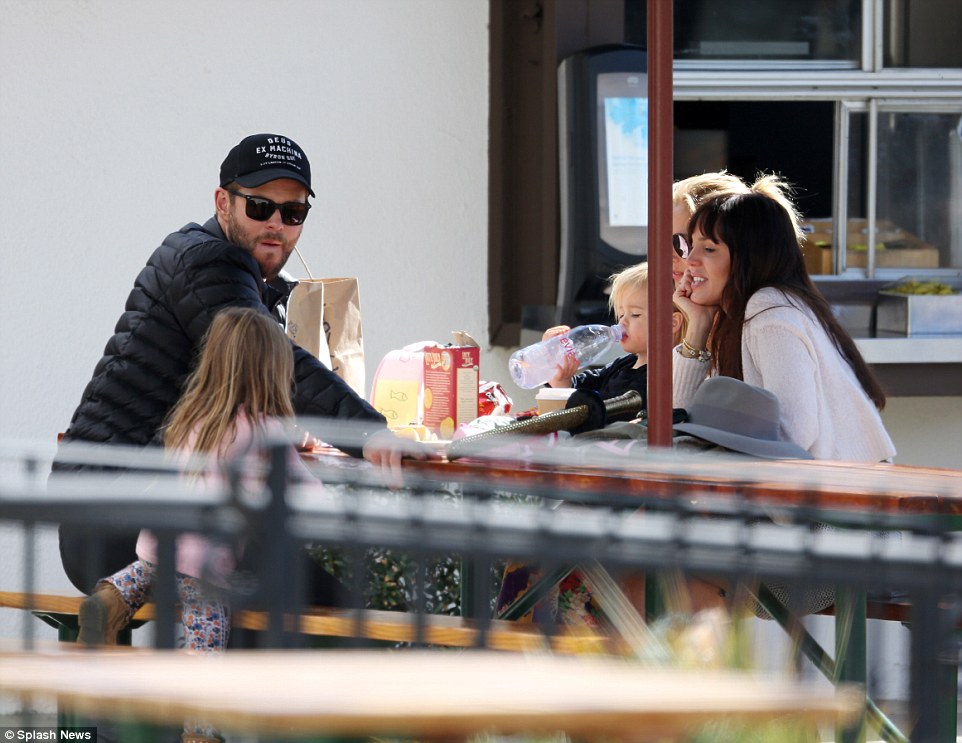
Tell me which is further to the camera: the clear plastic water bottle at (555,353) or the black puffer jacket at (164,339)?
the clear plastic water bottle at (555,353)

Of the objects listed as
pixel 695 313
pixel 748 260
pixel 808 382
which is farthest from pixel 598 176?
pixel 808 382

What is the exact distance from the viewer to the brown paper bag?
388cm

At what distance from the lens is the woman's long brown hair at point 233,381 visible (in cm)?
325

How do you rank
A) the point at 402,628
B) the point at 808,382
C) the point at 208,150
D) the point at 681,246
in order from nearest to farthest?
the point at 402,628
the point at 808,382
the point at 681,246
the point at 208,150

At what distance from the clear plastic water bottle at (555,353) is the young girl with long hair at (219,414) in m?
0.90

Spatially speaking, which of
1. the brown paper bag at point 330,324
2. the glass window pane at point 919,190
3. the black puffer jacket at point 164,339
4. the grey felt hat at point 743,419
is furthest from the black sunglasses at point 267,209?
the glass window pane at point 919,190

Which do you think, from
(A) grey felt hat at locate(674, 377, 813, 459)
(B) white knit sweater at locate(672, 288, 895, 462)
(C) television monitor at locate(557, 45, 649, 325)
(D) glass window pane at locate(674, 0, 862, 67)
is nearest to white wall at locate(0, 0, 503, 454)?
(C) television monitor at locate(557, 45, 649, 325)

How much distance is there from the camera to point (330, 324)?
3.99 metres

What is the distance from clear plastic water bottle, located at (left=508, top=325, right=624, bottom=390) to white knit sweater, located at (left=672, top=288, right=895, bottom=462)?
56 cm

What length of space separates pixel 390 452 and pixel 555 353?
111 cm

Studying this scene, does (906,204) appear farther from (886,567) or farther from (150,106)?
(886,567)

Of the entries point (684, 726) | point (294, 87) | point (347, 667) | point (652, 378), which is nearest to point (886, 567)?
point (684, 726)

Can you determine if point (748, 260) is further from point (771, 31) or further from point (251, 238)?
point (771, 31)

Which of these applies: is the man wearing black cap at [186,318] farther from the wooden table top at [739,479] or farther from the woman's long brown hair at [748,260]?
the woman's long brown hair at [748,260]
